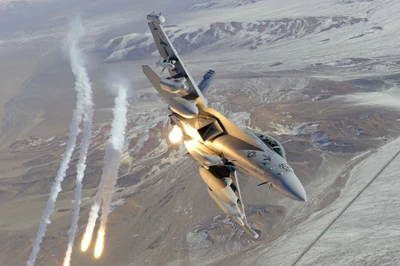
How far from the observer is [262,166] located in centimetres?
2727

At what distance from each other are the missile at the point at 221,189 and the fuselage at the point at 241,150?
61.0 inches

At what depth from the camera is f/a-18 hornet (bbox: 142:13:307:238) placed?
2741 cm

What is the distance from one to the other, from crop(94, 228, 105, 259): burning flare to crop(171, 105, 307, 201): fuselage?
40.9m

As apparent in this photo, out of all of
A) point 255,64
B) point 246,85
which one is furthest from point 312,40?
point 246,85

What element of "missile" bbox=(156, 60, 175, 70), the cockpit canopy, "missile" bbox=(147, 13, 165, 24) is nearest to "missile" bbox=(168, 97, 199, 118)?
"missile" bbox=(156, 60, 175, 70)

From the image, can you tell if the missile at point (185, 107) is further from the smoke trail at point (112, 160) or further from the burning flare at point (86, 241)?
the burning flare at point (86, 241)

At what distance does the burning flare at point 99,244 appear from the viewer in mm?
65938

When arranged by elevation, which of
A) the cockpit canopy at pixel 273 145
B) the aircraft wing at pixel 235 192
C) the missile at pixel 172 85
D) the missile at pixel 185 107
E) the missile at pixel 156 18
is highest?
the missile at pixel 156 18

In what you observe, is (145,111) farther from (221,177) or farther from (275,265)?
(221,177)

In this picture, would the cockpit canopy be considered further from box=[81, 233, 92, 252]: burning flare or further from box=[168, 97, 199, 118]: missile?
box=[81, 233, 92, 252]: burning flare

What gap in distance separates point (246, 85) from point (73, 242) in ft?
302

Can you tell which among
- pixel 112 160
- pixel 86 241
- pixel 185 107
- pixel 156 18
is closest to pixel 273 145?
pixel 185 107

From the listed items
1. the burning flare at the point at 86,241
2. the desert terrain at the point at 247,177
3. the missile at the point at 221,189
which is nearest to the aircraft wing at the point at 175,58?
the missile at the point at 221,189

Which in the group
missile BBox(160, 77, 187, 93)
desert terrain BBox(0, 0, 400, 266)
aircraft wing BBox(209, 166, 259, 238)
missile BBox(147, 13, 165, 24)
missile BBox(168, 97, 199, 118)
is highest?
missile BBox(147, 13, 165, 24)
